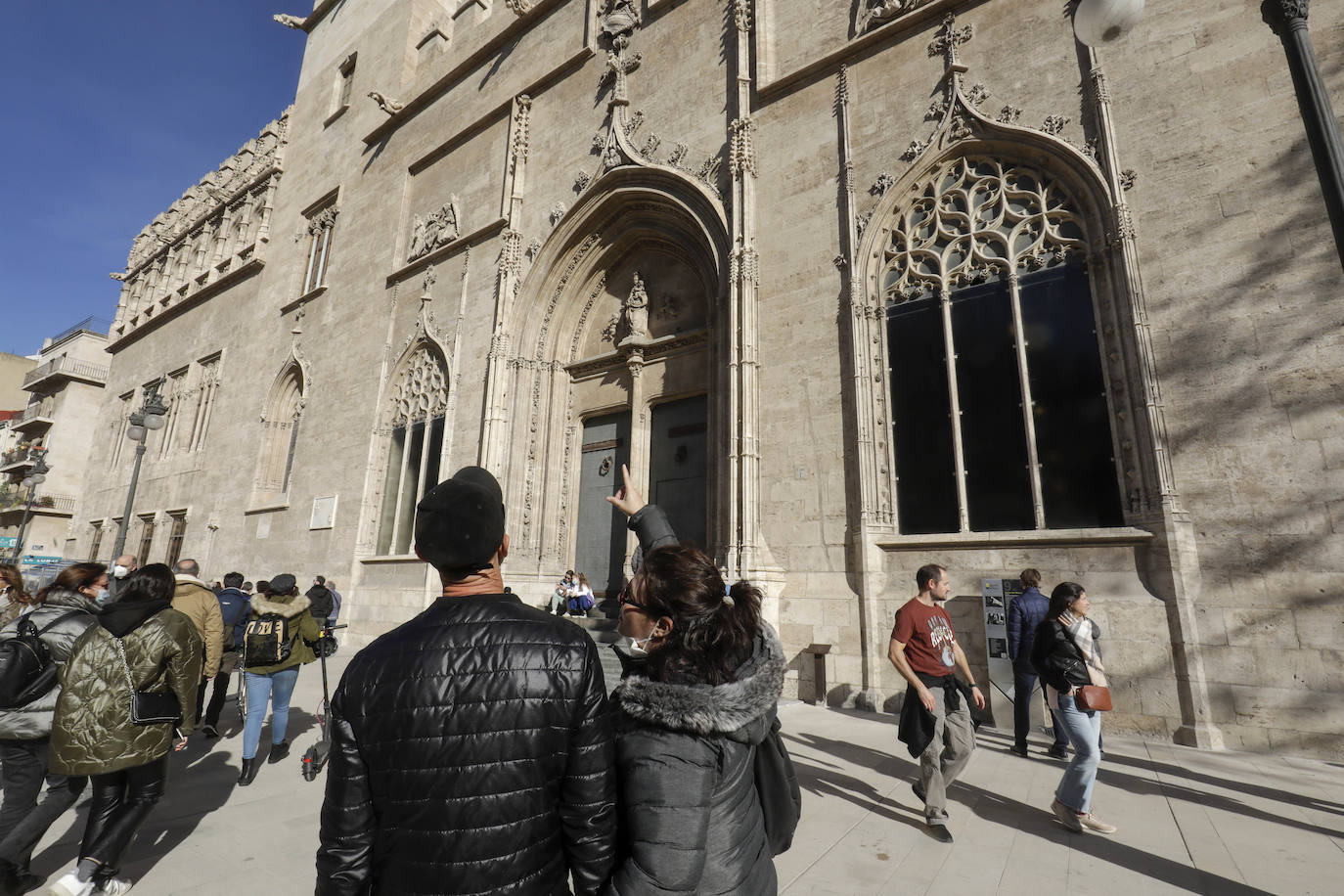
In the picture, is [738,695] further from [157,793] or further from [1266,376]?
[1266,376]

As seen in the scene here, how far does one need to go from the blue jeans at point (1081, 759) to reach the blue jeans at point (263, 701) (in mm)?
5849

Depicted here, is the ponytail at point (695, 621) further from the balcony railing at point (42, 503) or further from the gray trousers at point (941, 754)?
the balcony railing at point (42, 503)

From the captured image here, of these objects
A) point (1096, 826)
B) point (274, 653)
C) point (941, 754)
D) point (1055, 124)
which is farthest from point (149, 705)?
point (1055, 124)

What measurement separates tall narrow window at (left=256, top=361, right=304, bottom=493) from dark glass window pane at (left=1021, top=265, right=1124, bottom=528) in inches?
720

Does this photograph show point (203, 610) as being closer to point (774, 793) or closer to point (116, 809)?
point (116, 809)

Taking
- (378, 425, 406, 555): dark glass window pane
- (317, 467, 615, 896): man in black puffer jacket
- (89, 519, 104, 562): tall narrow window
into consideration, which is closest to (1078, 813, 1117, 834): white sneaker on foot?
(317, 467, 615, 896): man in black puffer jacket

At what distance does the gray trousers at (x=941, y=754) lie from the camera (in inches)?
153

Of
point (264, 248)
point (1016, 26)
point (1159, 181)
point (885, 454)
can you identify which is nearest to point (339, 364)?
point (264, 248)

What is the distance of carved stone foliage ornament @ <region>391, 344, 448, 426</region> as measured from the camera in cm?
1444

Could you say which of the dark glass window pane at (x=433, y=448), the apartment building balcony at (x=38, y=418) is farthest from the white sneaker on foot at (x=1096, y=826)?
the apartment building balcony at (x=38, y=418)

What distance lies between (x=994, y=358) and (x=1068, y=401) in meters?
1.04

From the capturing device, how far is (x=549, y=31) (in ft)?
49.4

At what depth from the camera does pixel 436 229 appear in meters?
15.8

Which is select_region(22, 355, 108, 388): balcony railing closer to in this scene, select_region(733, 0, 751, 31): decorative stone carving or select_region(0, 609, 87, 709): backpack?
select_region(733, 0, 751, 31): decorative stone carving
